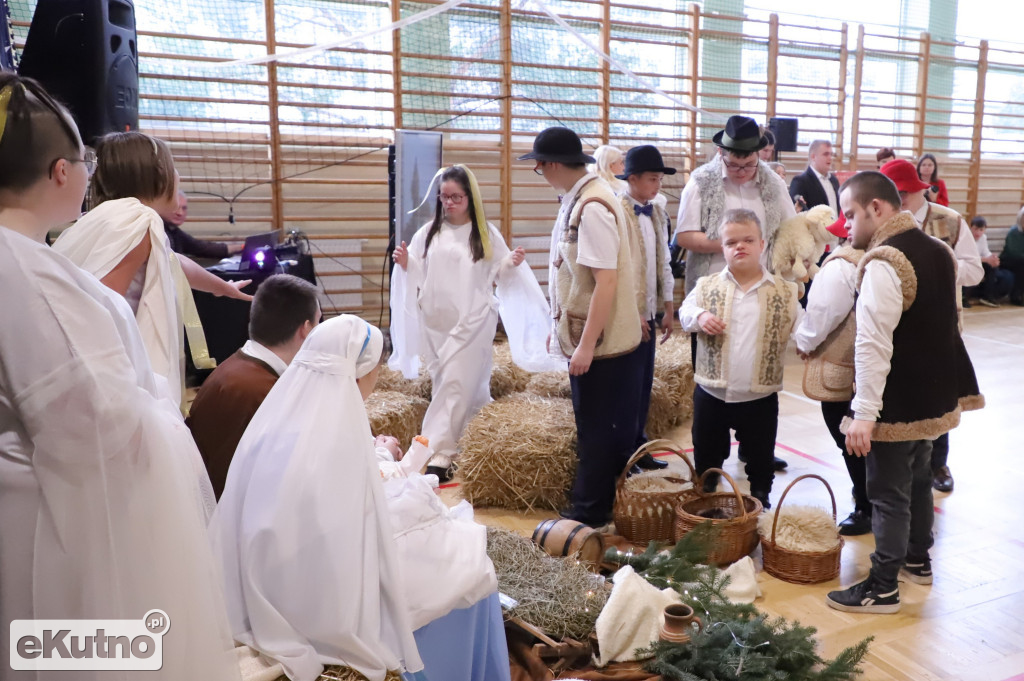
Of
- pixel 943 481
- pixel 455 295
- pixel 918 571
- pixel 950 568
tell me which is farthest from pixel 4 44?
pixel 943 481

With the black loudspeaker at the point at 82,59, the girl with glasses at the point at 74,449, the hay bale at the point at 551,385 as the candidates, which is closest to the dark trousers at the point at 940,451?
the hay bale at the point at 551,385

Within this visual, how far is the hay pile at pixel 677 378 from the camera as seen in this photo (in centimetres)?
462

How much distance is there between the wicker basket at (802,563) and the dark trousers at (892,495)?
0.61 ft

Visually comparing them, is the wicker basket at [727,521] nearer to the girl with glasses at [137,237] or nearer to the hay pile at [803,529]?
the hay pile at [803,529]

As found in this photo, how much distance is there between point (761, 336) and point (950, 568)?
1050mm

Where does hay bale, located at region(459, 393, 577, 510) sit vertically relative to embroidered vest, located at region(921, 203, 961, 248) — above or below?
below

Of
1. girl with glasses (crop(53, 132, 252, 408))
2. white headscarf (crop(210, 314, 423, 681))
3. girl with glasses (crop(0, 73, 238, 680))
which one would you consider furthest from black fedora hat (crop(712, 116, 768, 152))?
girl with glasses (crop(0, 73, 238, 680))

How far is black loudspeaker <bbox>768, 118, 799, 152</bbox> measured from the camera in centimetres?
730

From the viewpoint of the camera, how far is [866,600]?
2.67m

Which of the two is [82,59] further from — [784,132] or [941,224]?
[784,132]

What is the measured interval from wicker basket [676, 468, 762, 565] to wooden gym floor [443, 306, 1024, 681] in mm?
138

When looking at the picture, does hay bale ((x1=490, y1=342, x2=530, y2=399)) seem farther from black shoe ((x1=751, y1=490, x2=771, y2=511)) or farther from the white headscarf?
the white headscarf

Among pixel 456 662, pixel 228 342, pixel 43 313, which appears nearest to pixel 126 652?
pixel 43 313

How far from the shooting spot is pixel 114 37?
12.3 feet
